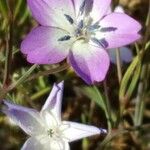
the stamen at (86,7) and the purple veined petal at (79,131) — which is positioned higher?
the stamen at (86,7)

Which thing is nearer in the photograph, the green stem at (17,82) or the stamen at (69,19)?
the green stem at (17,82)

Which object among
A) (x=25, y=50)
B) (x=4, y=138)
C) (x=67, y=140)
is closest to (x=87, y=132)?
(x=67, y=140)

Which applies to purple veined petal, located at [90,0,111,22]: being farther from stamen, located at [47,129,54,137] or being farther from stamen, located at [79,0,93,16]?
stamen, located at [47,129,54,137]

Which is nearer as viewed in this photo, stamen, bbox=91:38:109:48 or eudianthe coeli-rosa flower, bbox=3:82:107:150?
eudianthe coeli-rosa flower, bbox=3:82:107:150

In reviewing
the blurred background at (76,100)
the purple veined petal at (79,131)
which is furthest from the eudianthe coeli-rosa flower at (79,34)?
the blurred background at (76,100)

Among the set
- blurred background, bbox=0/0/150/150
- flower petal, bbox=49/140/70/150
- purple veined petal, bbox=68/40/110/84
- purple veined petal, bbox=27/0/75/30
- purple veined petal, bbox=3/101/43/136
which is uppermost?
purple veined petal, bbox=27/0/75/30

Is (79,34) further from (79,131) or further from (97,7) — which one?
(79,131)

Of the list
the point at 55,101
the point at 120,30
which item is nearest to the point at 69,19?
the point at 120,30

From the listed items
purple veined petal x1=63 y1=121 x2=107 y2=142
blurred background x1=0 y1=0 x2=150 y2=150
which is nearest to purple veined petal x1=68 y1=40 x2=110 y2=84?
purple veined petal x1=63 y1=121 x2=107 y2=142

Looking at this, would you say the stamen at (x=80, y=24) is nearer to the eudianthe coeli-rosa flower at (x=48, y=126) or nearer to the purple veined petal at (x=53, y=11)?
the purple veined petal at (x=53, y=11)
